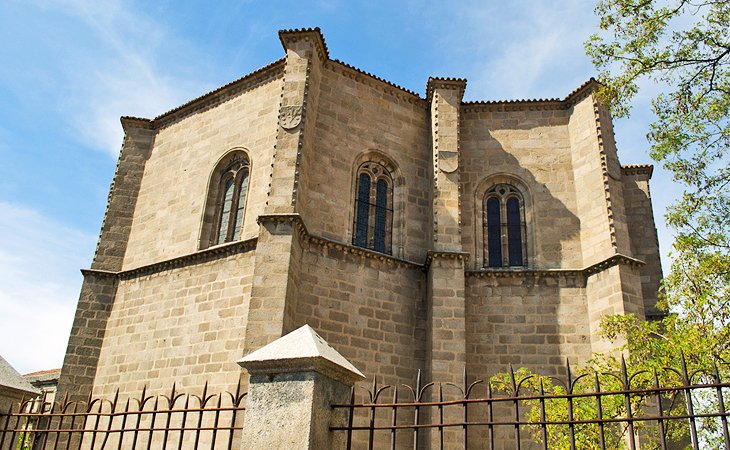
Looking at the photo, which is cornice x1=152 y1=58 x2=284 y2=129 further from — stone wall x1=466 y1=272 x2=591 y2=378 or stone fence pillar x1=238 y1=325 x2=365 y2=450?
stone fence pillar x1=238 y1=325 x2=365 y2=450

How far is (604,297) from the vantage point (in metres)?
12.4

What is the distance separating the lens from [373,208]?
13719 mm

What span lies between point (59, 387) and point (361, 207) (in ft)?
24.9

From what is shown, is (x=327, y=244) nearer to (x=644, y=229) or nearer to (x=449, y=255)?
(x=449, y=255)

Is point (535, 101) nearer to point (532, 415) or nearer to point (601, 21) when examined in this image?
point (601, 21)

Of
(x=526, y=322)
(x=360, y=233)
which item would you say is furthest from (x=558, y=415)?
(x=360, y=233)

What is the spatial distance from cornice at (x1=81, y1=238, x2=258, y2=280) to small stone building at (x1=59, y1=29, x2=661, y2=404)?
0.12 ft

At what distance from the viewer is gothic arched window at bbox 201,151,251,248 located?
1337 centimetres

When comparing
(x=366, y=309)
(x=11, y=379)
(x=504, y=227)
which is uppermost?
(x=504, y=227)

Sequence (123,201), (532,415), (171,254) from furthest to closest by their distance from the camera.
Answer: (123,201) → (171,254) → (532,415)

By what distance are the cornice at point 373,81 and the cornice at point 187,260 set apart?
16.4ft

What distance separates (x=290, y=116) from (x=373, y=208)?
2.84 meters

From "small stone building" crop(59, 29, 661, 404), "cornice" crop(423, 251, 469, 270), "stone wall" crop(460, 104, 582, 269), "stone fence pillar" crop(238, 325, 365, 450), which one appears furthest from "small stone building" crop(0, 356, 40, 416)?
"stone wall" crop(460, 104, 582, 269)

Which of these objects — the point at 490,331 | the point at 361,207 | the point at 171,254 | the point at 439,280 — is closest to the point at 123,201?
the point at 171,254
